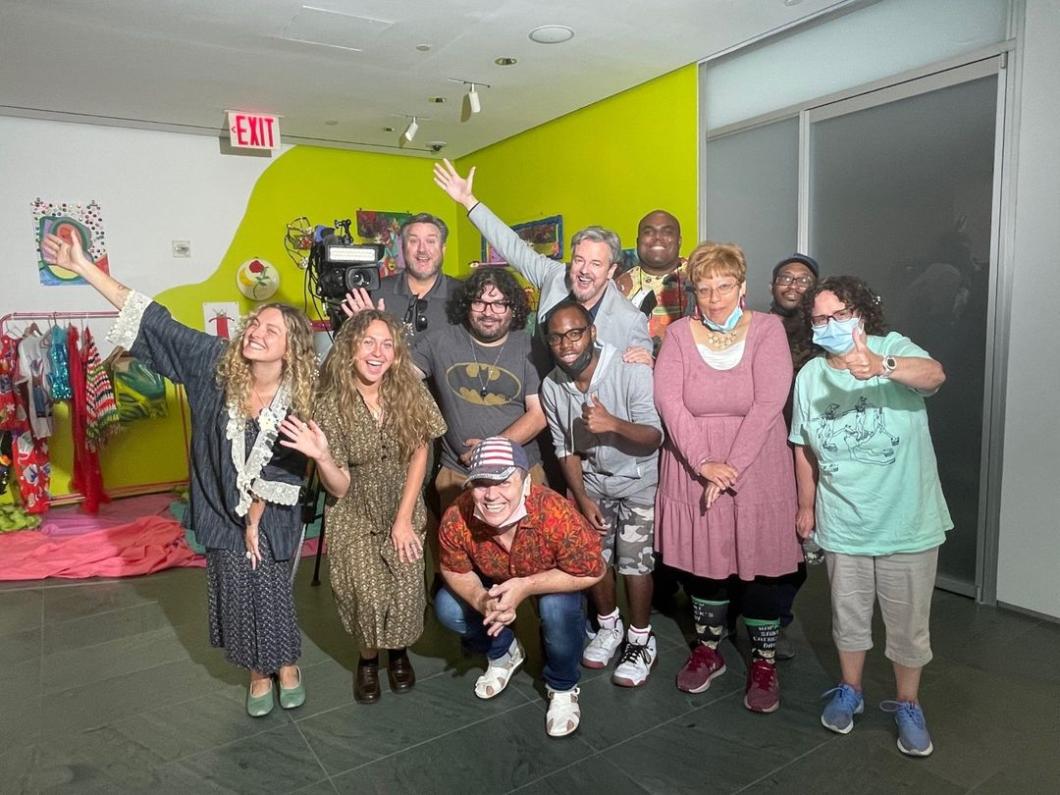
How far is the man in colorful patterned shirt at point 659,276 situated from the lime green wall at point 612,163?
1.25 metres

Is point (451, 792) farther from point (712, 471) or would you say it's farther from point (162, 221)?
point (162, 221)

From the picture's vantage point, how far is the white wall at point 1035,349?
2.68 meters

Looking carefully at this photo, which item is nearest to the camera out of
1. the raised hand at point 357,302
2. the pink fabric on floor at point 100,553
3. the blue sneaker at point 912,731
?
the blue sneaker at point 912,731

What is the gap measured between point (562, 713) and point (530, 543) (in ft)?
1.80

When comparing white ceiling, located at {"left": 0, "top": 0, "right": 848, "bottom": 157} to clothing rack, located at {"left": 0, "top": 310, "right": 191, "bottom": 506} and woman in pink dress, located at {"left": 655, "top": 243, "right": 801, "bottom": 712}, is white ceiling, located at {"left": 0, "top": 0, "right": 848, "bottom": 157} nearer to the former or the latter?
clothing rack, located at {"left": 0, "top": 310, "right": 191, "bottom": 506}

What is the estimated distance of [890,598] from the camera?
6.45ft

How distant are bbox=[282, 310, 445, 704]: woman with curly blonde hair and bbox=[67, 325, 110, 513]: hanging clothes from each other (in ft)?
11.1

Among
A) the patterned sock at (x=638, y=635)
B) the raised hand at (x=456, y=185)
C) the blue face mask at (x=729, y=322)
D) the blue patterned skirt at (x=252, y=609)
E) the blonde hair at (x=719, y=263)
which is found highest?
the raised hand at (x=456, y=185)

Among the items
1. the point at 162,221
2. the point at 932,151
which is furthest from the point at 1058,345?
the point at 162,221

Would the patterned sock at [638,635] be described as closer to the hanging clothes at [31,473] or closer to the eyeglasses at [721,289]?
the eyeglasses at [721,289]

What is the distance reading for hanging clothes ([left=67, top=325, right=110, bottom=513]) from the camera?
477cm

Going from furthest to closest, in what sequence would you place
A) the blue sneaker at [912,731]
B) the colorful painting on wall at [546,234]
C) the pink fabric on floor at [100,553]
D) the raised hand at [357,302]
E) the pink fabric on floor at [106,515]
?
the colorful painting on wall at [546,234]
the pink fabric on floor at [106,515]
the pink fabric on floor at [100,553]
the raised hand at [357,302]
the blue sneaker at [912,731]

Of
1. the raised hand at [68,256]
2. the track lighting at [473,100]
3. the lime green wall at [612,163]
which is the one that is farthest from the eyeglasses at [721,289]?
the track lighting at [473,100]

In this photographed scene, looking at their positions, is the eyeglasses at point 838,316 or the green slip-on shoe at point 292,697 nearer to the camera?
the eyeglasses at point 838,316
